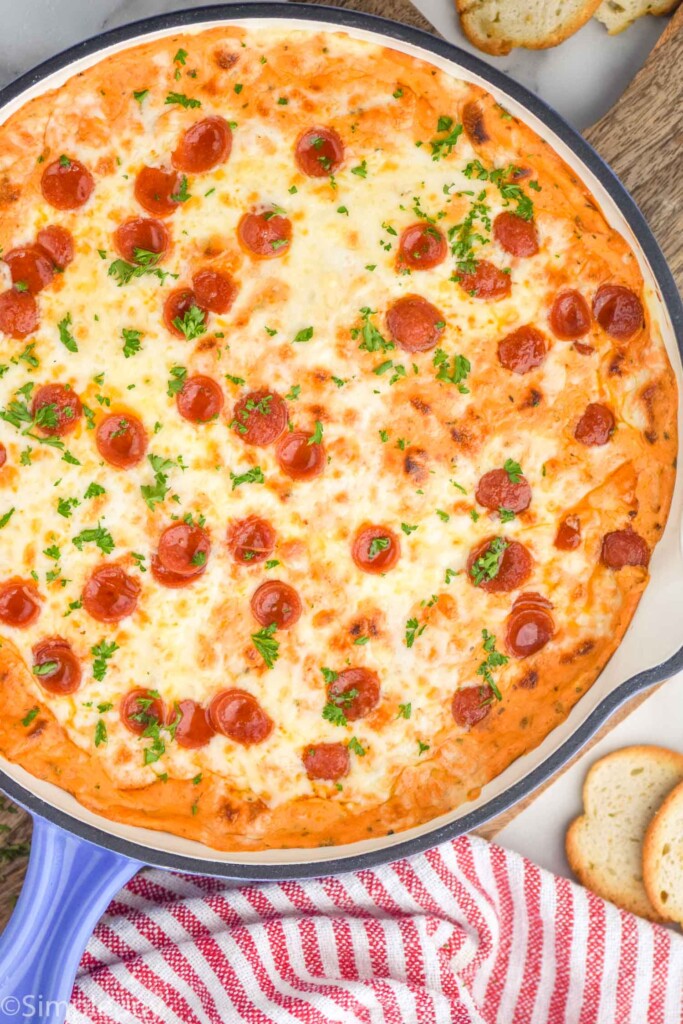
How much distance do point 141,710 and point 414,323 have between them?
6.14 feet

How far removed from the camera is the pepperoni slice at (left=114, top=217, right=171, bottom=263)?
414 centimetres

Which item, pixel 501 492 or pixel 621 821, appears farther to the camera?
pixel 621 821

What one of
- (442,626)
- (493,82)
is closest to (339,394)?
(442,626)

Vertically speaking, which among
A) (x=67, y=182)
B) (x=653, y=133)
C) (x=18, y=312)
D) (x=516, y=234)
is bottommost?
(x=18, y=312)

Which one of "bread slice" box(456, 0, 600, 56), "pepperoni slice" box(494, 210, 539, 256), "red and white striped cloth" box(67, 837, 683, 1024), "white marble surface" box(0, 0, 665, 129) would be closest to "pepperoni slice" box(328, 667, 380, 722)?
"red and white striped cloth" box(67, 837, 683, 1024)

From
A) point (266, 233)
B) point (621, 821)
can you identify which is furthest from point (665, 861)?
point (266, 233)

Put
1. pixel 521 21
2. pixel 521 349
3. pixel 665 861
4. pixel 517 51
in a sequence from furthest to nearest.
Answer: pixel 665 861 → pixel 517 51 → pixel 521 21 → pixel 521 349

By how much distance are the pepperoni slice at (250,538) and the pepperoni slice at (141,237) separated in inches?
43.1

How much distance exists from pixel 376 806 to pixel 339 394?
1.68 m

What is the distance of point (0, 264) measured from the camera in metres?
4.15

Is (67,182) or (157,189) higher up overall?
(157,189)

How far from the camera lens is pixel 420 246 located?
4.11m

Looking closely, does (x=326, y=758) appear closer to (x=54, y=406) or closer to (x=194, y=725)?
(x=194, y=725)

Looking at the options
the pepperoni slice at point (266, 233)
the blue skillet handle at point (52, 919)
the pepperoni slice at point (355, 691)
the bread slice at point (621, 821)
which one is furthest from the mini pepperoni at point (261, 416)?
the bread slice at point (621, 821)
